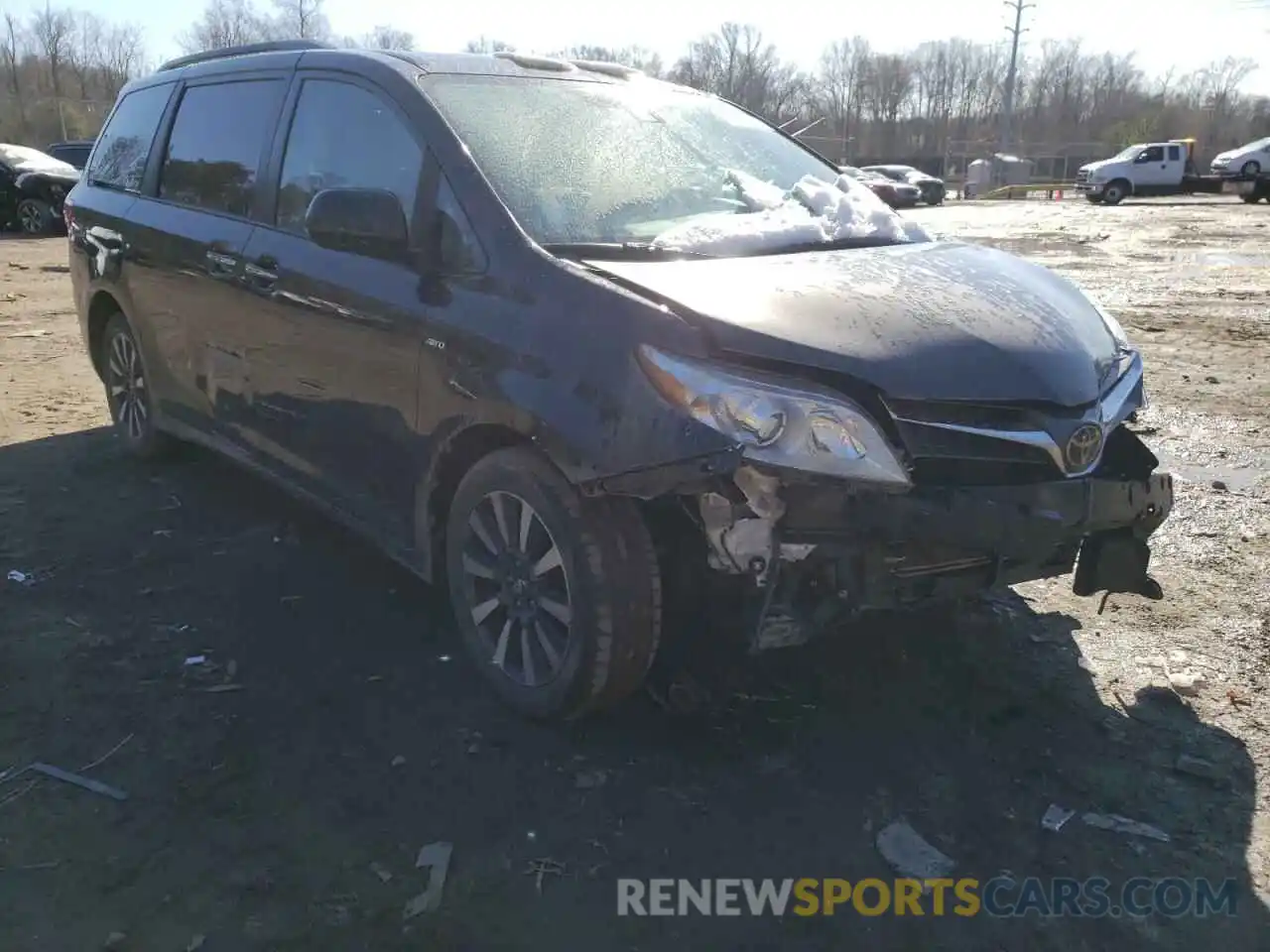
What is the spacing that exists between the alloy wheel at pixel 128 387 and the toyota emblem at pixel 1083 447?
4.52 meters

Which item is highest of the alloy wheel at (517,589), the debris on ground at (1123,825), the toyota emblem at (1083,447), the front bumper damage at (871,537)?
the toyota emblem at (1083,447)

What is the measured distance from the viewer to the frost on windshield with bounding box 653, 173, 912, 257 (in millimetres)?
3268

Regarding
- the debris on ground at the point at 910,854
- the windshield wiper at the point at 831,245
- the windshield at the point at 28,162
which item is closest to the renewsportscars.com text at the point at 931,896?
the debris on ground at the point at 910,854

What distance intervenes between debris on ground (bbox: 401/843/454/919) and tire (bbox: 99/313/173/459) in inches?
141

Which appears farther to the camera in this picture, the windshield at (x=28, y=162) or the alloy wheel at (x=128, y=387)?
the windshield at (x=28, y=162)

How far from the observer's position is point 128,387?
5.66m

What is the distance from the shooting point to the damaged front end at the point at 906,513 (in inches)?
101

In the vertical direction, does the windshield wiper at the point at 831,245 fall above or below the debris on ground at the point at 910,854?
above

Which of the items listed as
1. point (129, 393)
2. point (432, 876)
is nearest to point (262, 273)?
point (129, 393)

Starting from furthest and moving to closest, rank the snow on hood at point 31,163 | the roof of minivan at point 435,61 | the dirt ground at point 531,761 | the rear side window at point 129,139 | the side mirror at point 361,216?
the snow on hood at point 31,163, the rear side window at point 129,139, the roof of minivan at point 435,61, the side mirror at point 361,216, the dirt ground at point 531,761

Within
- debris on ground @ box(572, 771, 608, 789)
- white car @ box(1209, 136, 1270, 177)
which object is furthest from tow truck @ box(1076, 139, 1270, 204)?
debris on ground @ box(572, 771, 608, 789)

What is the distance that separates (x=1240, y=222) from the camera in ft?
83.3

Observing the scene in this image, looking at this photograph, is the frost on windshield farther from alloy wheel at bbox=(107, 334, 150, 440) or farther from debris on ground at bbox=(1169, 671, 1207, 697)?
alloy wheel at bbox=(107, 334, 150, 440)

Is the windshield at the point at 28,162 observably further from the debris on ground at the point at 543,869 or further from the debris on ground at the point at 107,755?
the debris on ground at the point at 543,869
